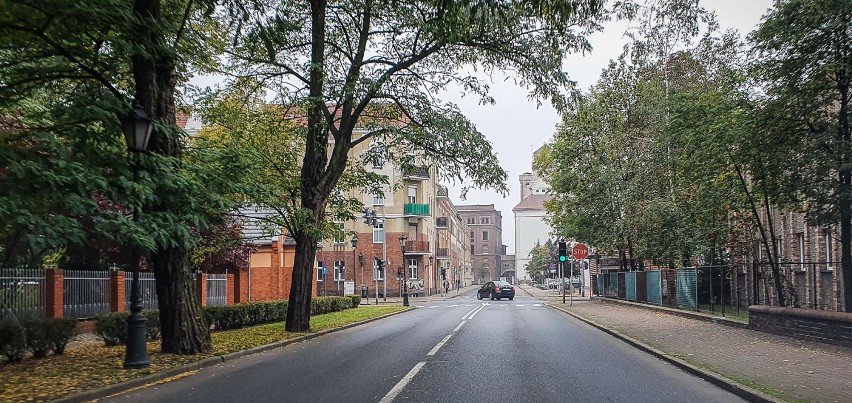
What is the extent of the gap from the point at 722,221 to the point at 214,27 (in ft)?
68.4

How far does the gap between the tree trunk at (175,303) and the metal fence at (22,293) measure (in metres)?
3.61

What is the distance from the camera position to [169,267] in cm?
1272

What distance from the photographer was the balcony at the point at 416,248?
197 ft

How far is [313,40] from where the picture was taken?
1803 cm

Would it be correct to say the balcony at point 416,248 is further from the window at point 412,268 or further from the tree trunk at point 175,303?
the tree trunk at point 175,303

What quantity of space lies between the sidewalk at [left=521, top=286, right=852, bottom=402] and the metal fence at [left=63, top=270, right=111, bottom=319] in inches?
542

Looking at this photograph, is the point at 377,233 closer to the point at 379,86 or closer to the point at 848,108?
the point at 379,86

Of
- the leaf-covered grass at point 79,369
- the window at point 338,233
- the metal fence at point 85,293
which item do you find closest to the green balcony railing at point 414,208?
the window at point 338,233

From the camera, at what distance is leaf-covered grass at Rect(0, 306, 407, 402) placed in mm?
8898

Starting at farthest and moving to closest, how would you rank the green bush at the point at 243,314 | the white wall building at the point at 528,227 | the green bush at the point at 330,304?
the white wall building at the point at 528,227
the green bush at the point at 330,304
the green bush at the point at 243,314

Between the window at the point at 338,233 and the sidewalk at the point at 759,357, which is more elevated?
the window at the point at 338,233

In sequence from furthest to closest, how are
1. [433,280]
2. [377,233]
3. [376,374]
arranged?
[433,280] → [377,233] → [376,374]

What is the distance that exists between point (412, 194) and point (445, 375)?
52428 mm

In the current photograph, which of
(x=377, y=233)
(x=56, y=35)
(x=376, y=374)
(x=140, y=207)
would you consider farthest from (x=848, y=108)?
(x=377, y=233)
